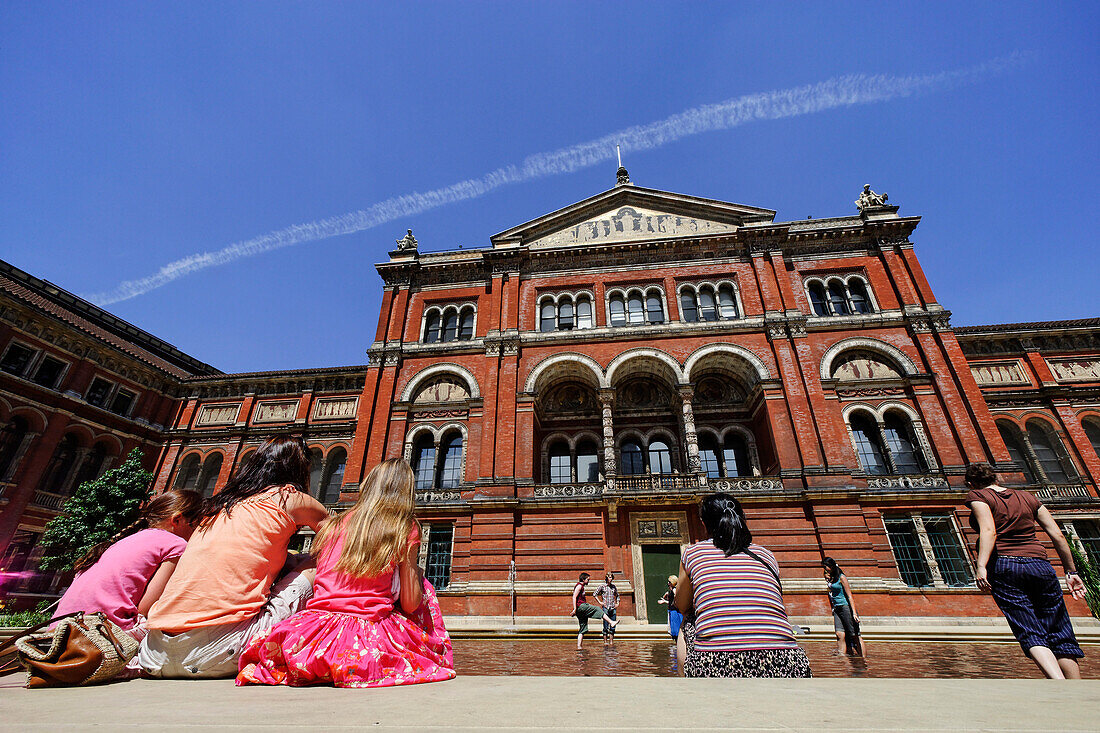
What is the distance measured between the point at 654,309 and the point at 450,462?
11007 mm

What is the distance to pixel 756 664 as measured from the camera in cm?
300

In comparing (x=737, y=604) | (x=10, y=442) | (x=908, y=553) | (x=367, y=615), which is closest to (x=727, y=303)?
(x=908, y=553)

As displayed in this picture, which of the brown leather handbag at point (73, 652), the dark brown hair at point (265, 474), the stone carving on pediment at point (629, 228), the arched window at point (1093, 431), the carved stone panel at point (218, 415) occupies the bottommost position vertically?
the brown leather handbag at point (73, 652)

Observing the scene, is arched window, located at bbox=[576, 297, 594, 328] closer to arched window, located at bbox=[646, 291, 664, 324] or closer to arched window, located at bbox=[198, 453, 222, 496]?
arched window, located at bbox=[646, 291, 664, 324]

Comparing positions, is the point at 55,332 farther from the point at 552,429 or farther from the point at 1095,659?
the point at 1095,659

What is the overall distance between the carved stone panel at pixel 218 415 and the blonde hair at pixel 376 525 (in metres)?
26.7

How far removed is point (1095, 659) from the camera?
924cm

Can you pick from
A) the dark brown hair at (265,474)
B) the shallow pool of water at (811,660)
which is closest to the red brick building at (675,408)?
the shallow pool of water at (811,660)

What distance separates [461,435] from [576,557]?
6926 mm

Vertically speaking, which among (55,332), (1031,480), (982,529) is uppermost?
(55,332)

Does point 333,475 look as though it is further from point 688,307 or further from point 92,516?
point 688,307

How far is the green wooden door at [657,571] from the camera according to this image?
617 inches

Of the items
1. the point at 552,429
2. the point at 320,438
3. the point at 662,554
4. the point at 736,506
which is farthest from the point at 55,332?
the point at 736,506

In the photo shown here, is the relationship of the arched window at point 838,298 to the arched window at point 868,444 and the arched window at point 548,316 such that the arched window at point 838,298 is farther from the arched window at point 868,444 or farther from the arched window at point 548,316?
the arched window at point 548,316
